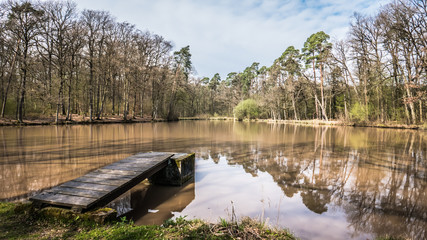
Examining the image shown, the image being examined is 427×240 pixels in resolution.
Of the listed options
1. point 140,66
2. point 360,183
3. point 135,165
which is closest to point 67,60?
point 140,66

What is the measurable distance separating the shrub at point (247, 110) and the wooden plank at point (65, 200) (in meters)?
48.4

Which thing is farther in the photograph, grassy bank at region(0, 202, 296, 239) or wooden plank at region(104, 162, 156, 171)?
wooden plank at region(104, 162, 156, 171)

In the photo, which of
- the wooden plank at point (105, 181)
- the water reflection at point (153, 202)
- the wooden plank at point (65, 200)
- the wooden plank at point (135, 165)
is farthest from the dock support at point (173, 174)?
the wooden plank at point (65, 200)

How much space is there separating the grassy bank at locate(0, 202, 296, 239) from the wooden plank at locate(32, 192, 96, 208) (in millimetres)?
161

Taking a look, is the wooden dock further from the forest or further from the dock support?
the forest

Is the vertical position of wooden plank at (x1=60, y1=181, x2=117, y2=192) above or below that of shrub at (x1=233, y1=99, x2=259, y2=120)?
below

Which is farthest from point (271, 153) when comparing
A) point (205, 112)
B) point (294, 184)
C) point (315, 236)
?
point (205, 112)

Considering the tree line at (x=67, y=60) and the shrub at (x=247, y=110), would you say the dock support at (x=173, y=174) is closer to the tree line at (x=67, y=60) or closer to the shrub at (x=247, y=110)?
the tree line at (x=67, y=60)

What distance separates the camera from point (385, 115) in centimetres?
2669

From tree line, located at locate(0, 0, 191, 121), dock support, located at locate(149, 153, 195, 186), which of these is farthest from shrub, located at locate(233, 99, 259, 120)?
dock support, located at locate(149, 153, 195, 186)

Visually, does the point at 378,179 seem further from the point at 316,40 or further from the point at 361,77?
the point at 316,40

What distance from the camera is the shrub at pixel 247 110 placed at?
166 ft

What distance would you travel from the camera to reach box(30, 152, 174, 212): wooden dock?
10.6 ft

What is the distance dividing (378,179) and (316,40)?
3299 cm
